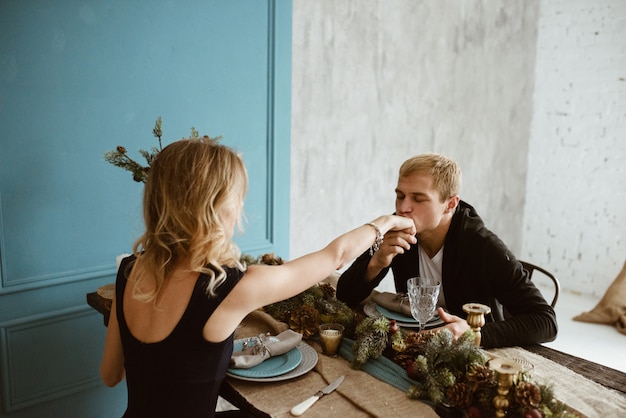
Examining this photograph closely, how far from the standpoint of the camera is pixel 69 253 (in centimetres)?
241

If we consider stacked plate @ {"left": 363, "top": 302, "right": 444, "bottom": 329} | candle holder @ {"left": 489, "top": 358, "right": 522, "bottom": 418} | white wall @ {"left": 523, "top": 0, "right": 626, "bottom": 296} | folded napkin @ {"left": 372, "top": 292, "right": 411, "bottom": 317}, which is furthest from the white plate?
white wall @ {"left": 523, "top": 0, "right": 626, "bottom": 296}

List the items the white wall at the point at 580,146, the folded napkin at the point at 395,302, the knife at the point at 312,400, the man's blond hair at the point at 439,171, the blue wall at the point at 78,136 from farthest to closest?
the white wall at the point at 580,146
the blue wall at the point at 78,136
the man's blond hair at the point at 439,171
the folded napkin at the point at 395,302
the knife at the point at 312,400

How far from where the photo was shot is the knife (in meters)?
1.26

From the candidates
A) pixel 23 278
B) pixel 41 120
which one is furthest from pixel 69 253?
pixel 41 120

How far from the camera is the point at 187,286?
1.28 metres

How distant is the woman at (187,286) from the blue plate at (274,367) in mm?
80

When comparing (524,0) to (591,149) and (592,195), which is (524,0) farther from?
(592,195)

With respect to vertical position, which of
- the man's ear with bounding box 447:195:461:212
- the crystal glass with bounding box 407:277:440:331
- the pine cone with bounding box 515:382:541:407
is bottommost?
the pine cone with bounding box 515:382:541:407

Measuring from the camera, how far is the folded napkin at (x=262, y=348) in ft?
4.71

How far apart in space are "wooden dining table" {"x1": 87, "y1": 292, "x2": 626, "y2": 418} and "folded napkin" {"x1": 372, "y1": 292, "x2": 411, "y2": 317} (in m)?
0.36

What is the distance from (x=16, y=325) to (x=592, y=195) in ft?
16.0

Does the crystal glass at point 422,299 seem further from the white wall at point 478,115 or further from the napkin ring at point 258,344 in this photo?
the white wall at point 478,115

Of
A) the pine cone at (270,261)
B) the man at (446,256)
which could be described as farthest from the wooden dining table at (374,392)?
the pine cone at (270,261)

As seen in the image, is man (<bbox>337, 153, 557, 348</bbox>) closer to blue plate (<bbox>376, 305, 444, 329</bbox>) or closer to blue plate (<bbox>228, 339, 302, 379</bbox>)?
blue plate (<bbox>376, 305, 444, 329</bbox>)
